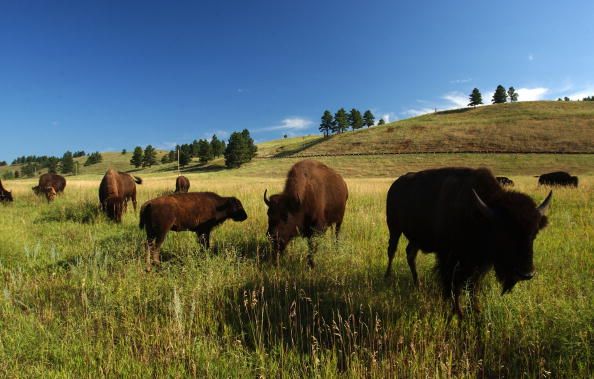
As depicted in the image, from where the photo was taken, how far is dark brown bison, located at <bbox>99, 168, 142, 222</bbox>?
10.2m

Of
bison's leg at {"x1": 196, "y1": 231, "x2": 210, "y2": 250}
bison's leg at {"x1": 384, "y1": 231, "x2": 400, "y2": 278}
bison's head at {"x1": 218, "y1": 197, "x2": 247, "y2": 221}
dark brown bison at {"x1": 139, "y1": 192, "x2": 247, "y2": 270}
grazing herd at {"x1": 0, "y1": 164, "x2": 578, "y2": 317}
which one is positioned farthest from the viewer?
bison's head at {"x1": 218, "y1": 197, "x2": 247, "y2": 221}

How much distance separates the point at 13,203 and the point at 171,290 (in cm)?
1554

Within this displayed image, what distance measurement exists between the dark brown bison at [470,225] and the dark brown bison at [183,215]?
14.1ft

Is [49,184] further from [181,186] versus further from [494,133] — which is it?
[494,133]

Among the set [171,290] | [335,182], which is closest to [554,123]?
[335,182]

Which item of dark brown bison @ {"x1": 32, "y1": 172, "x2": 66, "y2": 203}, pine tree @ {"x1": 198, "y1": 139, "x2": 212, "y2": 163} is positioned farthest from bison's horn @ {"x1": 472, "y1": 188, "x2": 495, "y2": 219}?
pine tree @ {"x1": 198, "y1": 139, "x2": 212, "y2": 163}

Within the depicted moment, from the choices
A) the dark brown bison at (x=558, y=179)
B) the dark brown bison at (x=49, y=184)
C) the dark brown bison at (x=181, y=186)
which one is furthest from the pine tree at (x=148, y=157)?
the dark brown bison at (x=558, y=179)

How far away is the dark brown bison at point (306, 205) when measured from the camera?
5.67m

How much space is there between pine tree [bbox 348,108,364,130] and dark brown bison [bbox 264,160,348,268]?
109712 millimetres

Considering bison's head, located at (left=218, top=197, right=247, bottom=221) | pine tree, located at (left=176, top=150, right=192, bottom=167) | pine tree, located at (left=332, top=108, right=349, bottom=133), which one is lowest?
bison's head, located at (left=218, top=197, right=247, bottom=221)

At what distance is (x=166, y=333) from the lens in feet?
10.4

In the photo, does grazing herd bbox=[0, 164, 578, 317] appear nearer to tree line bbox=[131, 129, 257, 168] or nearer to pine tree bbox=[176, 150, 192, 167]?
tree line bbox=[131, 129, 257, 168]

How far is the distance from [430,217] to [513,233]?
1.46 metres

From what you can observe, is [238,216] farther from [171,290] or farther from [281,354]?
[281,354]
